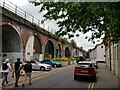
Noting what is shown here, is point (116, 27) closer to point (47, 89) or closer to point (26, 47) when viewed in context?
point (47, 89)

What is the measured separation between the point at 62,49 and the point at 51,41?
452 inches

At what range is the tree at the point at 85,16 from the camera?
9773 millimetres

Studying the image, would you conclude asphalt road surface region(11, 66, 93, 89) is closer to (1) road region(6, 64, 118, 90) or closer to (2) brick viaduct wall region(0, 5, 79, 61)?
(1) road region(6, 64, 118, 90)

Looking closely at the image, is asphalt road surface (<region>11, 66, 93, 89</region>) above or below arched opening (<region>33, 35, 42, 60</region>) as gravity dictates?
below

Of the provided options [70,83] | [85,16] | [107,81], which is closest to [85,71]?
[107,81]

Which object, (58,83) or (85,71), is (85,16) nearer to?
(58,83)

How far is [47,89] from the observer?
1478 centimetres

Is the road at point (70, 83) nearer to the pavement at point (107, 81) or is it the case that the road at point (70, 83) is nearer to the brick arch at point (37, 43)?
the pavement at point (107, 81)

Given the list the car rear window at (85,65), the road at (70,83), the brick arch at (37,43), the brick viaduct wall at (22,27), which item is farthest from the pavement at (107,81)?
the brick arch at (37,43)

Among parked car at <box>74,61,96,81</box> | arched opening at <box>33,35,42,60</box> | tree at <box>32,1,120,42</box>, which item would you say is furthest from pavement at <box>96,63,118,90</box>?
arched opening at <box>33,35,42,60</box>

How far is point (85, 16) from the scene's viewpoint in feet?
36.4

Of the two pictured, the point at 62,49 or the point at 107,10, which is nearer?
the point at 107,10

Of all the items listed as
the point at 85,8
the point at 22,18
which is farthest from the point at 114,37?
the point at 22,18

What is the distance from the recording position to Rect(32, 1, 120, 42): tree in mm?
9773
